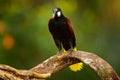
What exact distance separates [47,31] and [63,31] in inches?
120

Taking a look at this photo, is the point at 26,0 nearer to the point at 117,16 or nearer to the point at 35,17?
the point at 35,17

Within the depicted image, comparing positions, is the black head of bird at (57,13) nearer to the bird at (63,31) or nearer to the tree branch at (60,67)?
the bird at (63,31)

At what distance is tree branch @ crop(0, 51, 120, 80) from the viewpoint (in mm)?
2250

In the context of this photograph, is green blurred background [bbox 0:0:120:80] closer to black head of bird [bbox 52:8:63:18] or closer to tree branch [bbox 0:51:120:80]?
black head of bird [bbox 52:8:63:18]

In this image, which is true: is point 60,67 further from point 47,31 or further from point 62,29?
point 47,31

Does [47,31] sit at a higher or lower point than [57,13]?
lower

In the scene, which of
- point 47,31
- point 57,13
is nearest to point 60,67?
point 57,13

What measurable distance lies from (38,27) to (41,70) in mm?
3666

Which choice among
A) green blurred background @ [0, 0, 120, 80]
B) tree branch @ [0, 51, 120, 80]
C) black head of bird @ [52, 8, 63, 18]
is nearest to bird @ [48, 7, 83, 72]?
black head of bird @ [52, 8, 63, 18]

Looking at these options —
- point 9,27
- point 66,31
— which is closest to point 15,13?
point 9,27

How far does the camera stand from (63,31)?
10.5 feet

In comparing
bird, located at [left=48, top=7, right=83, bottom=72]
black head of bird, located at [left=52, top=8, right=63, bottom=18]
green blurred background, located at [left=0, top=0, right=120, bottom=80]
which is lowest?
green blurred background, located at [left=0, top=0, right=120, bottom=80]

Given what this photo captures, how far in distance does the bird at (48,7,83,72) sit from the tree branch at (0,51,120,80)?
533 mm

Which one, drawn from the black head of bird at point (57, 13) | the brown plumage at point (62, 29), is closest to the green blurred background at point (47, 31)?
the brown plumage at point (62, 29)
